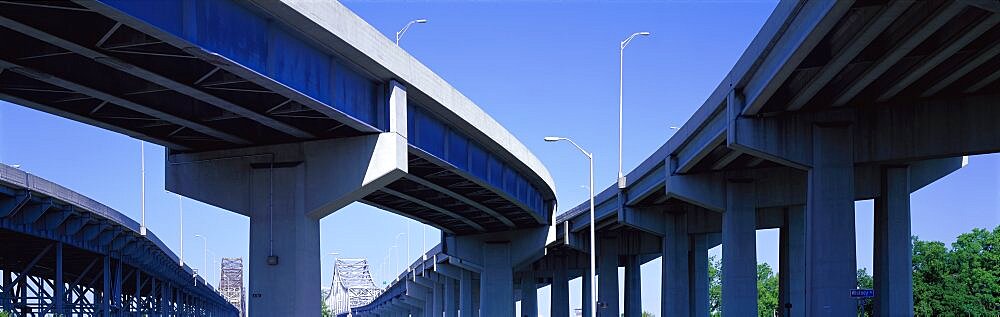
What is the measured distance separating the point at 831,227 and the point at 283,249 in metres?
17.6

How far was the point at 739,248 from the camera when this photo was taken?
55.6m

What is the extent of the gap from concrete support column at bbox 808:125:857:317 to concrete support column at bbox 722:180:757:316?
532 inches

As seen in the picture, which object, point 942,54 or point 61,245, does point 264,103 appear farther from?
point 61,245

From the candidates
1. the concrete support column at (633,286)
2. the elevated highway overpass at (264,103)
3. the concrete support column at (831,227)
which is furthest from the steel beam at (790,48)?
the concrete support column at (633,286)

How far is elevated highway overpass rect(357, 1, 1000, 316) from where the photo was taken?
1210 inches

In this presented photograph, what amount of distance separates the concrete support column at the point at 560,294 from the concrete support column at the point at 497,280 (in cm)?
2865

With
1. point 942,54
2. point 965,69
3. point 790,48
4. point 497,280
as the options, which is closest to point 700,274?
point 497,280

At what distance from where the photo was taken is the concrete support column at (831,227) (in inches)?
1603

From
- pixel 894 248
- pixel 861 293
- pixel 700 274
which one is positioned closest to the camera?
pixel 861 293

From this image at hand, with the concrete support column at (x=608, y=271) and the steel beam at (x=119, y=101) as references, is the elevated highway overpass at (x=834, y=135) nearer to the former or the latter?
the steel beam at (x=119, y=101)

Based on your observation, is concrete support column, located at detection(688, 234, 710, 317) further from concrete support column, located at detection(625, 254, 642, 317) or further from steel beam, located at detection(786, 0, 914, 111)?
steel beam, located at detection(786, 0, 914, 111)

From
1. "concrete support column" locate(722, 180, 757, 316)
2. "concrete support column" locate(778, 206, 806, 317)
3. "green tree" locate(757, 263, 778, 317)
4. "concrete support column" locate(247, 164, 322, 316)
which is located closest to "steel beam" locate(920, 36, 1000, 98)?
"concrete support column" locate(722, 180, 757, 316)

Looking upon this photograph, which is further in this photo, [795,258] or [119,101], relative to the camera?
[795,258]

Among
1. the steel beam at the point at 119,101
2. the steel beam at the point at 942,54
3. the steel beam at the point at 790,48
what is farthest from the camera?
the steel beam at the point at 942,54
